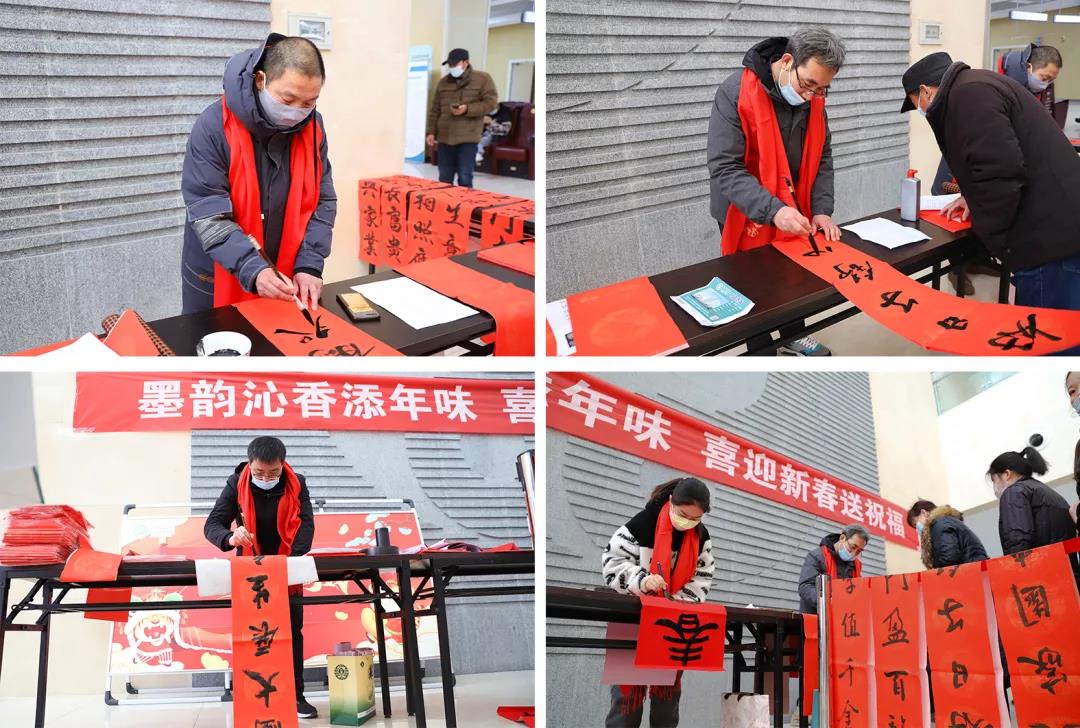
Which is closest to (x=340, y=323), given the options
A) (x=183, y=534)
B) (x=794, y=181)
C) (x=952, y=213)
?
(x=794, y=181)

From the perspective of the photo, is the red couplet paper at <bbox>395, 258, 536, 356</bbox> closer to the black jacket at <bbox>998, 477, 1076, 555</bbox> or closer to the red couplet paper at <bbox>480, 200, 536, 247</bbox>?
the red couplet paper at <bbox>480, 200, 536, 247</bbox>

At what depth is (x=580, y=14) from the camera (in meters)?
3.32

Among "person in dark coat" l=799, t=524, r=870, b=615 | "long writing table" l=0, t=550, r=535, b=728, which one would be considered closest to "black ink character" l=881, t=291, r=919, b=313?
"long writing table" l=0, t=550, r=535, b=728

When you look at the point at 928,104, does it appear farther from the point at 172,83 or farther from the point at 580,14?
the point at 172,83

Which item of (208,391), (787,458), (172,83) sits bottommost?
(787,458)

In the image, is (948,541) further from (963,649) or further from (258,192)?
(258,192)

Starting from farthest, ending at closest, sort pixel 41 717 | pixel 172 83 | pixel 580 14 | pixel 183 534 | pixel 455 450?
pixel 455 450 → pixel 183 534 → pixel 172 83 → pixel 580 14 → pixel 41 717

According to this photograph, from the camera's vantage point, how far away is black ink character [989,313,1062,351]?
2119mm

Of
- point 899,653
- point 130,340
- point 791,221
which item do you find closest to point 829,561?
point 899,653

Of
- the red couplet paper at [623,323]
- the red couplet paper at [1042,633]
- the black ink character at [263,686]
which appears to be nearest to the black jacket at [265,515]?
the black ink character at [263,686]

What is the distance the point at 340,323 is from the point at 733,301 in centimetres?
104

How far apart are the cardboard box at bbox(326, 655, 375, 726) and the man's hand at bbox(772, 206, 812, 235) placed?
2.54 metres

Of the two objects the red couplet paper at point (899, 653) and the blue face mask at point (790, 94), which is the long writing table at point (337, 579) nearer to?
the red couplet paper at point (899, 653)

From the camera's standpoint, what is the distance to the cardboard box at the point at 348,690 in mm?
3588
